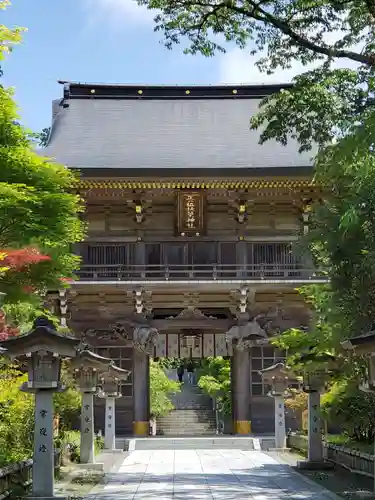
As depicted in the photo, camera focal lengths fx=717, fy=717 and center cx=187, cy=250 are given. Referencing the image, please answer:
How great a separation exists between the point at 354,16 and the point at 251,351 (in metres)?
15.9

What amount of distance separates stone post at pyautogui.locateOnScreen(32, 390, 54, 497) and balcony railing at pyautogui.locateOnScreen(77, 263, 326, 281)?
43.6 feet

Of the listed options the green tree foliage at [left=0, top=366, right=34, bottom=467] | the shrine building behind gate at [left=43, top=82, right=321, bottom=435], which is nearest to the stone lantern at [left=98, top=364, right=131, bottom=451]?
the shrine building behind gate at [left=43, top=82, right=321, bottom=435]

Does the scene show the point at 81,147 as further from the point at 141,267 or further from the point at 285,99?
the point at 285,99

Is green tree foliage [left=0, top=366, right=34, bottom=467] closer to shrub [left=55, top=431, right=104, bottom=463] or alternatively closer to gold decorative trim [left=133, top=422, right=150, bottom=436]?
shrub [left=55, top=431, right=104, bottom=463]

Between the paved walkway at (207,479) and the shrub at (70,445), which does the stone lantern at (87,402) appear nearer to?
the shrub at (70,445)

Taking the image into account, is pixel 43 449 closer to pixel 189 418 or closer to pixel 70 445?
pixel 70 445

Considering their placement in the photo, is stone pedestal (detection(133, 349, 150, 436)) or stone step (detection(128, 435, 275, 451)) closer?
stone step (detection(128, 435, 275, 451))

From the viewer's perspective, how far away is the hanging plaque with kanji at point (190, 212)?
25453mm

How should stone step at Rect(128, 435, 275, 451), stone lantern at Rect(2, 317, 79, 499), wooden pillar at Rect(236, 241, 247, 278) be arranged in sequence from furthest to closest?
wooden pillar at Rect(236, 241, 247, 278) < stone step at Rect(128, 435, 275, 451) < stone lantern at Rect(2, 317, 79, 499)

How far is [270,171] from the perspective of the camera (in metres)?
24.3

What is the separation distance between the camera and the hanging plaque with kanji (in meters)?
25.5

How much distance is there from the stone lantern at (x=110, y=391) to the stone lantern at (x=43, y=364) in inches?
299

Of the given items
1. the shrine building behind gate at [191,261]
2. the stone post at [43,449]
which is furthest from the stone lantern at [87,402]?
the shrine building behind gate at [191,261]

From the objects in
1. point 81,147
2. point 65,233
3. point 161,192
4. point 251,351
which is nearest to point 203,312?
point 251,351
